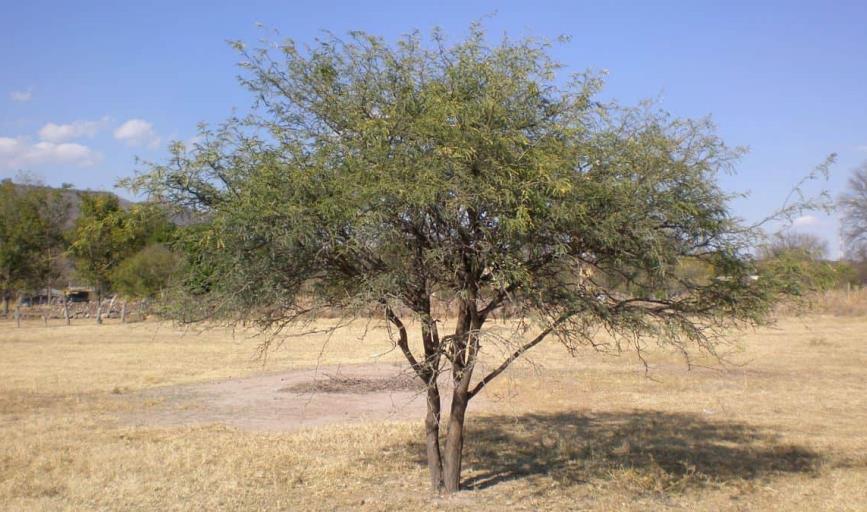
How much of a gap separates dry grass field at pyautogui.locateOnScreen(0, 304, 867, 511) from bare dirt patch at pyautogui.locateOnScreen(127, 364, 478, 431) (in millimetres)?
443

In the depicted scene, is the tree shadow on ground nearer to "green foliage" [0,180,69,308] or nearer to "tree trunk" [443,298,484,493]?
"tree trunk" [443,298,484,493]

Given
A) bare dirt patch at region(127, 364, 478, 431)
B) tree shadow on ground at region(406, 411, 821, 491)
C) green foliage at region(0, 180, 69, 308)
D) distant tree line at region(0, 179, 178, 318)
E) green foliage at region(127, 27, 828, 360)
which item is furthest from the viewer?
green foliage at region(0, 180, 69, 308)

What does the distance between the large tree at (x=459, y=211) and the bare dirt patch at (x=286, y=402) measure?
150 inches

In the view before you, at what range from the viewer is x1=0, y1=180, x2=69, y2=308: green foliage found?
4350 cm

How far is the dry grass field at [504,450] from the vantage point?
8492 millimetres

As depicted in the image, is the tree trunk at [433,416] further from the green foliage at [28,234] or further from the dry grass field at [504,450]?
the green foliage at [28,234]

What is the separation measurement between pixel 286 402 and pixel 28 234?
117 feet

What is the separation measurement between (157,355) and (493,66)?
67.7 ft

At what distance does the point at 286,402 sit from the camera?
15359 mm

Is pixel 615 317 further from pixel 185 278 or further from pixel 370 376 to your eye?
pixel 370 376

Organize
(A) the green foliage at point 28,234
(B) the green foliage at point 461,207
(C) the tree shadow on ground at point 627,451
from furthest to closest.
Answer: (A) the green foliage at point 28,234 < (C) the tree shadow on ground at point 627,451 < (B) the green foliage at point 461,207

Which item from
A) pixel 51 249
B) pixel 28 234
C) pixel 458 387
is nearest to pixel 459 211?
pixel 458 387

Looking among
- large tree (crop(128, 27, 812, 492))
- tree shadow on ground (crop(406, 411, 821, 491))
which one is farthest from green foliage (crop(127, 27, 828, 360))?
tree shadow on ground (crop(406, 411, 821, 491))

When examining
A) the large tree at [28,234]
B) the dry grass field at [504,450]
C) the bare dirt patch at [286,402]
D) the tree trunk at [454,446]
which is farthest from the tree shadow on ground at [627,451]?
the large tree at [28,234]
